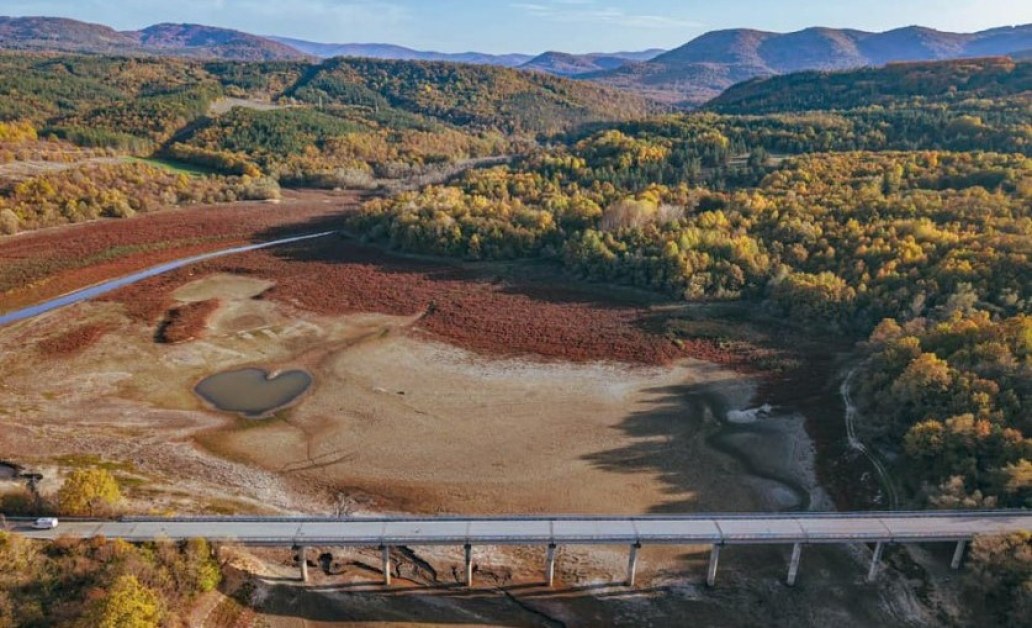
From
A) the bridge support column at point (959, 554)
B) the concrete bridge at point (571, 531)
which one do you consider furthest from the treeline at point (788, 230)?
the concrete bridge at point (571, 531)

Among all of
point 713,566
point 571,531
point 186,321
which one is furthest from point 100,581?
point 186,321

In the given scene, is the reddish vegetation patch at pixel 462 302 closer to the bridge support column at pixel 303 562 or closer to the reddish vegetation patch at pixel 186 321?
the reddish vegetation patch at pixel 186 321

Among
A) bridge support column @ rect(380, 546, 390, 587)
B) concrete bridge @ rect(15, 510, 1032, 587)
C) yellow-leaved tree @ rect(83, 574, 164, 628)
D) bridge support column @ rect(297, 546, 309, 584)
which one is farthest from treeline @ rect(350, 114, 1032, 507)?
yellow-leaved tree @ rect(83, 574, 164, 628)

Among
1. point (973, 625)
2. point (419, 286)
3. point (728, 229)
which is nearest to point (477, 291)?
point (419, 286)

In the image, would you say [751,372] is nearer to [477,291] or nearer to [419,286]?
[477,291]

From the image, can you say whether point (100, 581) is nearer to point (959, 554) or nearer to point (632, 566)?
point (632, 566)

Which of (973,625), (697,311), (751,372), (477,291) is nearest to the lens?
(973,625)
